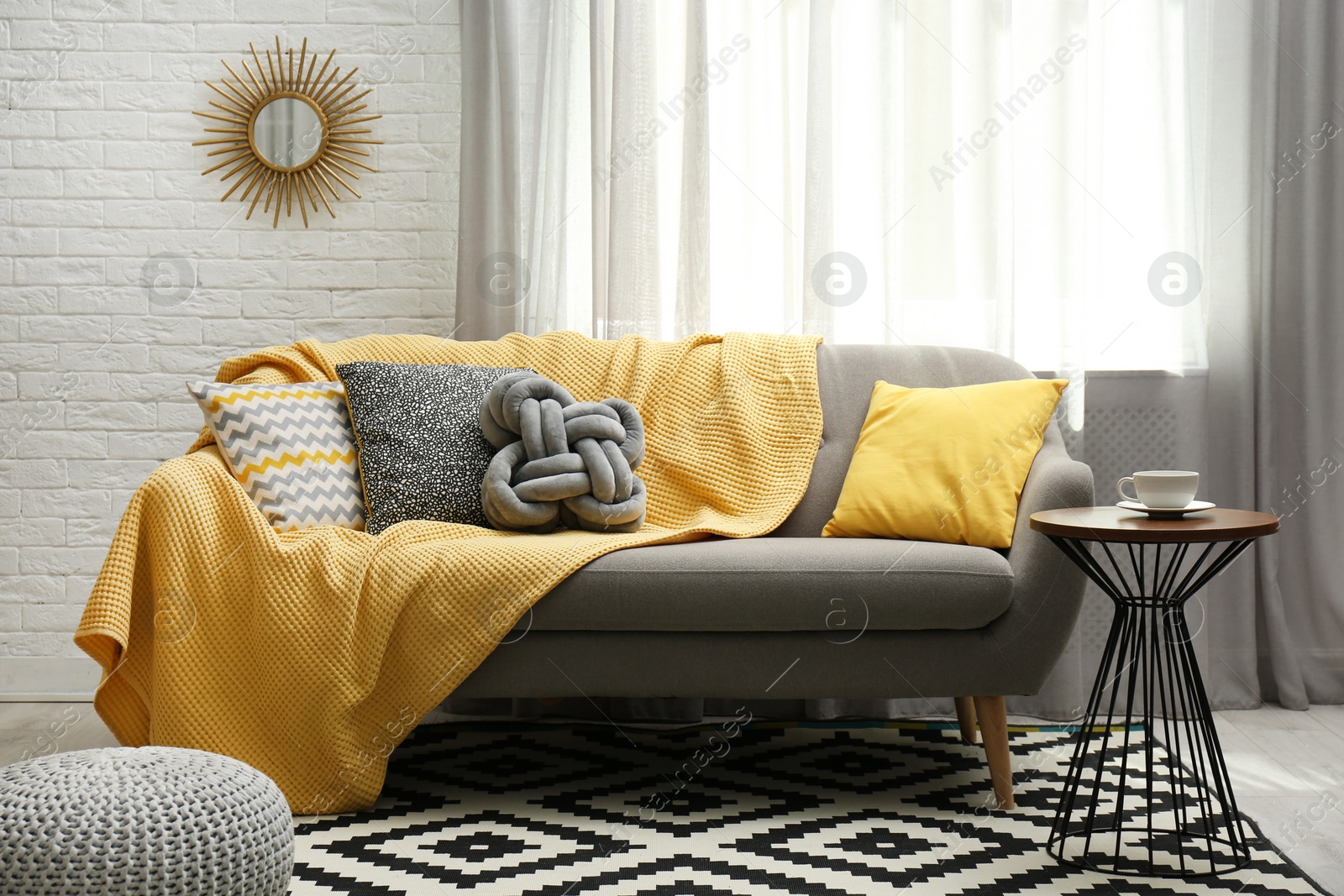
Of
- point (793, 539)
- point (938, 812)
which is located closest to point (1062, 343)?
point (793, 539)

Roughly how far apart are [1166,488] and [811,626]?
60 centimetres

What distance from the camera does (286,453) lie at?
6.96 feet

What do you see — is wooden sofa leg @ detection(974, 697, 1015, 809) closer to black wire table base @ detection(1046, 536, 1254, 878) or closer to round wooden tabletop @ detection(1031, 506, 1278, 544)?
black wire table base @ detection(1046, 536, 1254, 878)

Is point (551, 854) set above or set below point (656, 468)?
below

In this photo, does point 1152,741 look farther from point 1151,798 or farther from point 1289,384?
point 1289,384

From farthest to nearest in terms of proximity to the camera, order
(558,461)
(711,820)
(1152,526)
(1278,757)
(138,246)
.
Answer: (138,246), (1278,757), (558,461), (711,820), (1152,526)

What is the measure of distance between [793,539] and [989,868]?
677 mm

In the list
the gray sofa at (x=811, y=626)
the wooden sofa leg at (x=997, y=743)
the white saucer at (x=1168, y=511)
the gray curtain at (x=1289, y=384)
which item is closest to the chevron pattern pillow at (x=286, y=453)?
the gray sofa at (x=811, y=626)


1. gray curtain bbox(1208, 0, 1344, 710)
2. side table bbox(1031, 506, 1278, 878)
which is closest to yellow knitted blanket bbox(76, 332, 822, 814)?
side table bbox(1031, 506, 1278, 878)

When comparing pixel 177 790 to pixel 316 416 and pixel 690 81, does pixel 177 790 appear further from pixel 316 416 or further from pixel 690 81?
pixel 690 81

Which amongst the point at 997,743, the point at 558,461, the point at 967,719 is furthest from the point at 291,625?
the point at 967,719

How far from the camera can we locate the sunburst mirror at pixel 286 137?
2818mm

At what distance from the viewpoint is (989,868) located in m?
1.62

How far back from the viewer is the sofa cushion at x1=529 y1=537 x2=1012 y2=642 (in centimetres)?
184
